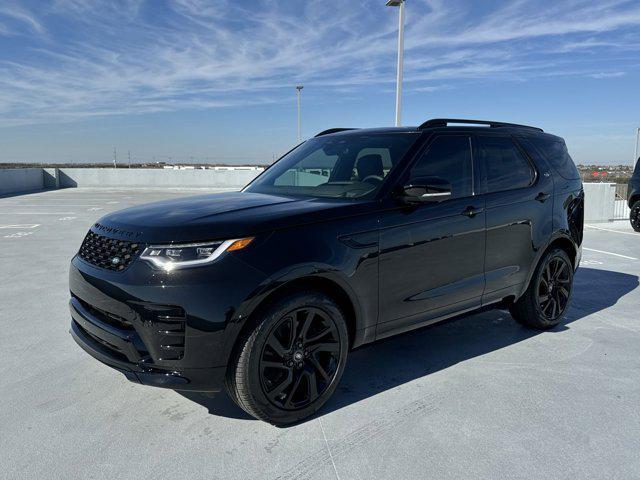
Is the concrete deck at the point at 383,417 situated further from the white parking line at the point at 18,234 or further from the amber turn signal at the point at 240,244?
the white parking line at the point at 18,234

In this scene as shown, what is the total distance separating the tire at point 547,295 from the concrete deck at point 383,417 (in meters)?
0.14

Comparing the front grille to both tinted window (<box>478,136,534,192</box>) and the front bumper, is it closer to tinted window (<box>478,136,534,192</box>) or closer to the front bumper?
the front bumper

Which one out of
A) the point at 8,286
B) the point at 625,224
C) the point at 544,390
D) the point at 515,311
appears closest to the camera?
the point at 544,390

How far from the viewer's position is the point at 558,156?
16.3ft

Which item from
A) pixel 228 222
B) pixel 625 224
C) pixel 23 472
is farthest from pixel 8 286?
pixel 625 224

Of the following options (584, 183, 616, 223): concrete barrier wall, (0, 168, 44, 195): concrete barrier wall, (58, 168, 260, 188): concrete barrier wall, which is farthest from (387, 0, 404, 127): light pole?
(0, 168, 44, 195): concrete barrier wall

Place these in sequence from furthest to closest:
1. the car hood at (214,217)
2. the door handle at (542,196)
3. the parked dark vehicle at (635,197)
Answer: the parked dark vehicle at (635,197), the door handle at (542,196), the car hood at (214,217)

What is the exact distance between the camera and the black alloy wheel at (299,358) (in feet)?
9.57

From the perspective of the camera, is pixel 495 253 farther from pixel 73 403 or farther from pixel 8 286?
pixel 8 286

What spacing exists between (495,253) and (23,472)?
3476mm

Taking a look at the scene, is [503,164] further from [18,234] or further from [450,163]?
[18,234]

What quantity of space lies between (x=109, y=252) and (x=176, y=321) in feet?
2.22

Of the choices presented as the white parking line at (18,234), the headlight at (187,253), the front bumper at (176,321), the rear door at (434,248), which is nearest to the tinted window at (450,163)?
the rear door at (434,248)

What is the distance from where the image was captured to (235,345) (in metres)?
2.76
